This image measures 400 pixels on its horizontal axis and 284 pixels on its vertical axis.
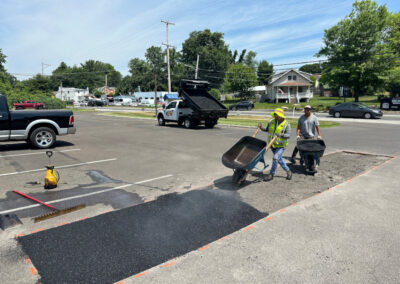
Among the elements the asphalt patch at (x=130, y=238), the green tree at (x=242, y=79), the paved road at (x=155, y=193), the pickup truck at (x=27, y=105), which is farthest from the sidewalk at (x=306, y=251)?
the green tree at (x=242, y=79)

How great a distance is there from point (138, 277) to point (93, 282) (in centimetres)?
48

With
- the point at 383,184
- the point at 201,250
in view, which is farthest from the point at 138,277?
the point at 383,184

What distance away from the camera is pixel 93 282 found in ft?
9.70

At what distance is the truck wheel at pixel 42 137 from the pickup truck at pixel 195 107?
28.9 ft

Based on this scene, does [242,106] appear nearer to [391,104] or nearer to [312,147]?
[391,104]

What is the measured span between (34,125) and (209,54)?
3221 inches

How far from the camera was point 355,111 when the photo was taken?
26.2 metres

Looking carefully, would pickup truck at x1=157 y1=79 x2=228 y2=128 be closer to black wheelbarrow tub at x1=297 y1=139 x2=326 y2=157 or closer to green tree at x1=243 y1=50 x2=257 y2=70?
black wheelbarrow tub at x1=297 y1=139 x2=326 y2=157

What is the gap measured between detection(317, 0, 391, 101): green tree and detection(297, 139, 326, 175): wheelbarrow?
3850cm

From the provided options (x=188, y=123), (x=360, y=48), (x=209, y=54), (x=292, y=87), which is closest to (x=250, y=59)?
(x=209, y=54)

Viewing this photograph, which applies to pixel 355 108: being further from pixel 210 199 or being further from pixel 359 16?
pixel 210 199

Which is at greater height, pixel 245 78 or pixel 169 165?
pixel 245 78

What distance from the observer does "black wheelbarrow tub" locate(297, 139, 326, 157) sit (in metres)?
6.96

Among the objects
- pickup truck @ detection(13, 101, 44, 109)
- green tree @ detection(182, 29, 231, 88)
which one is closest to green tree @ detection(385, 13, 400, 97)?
green tree @ detection(182, 29, 231, 88)
